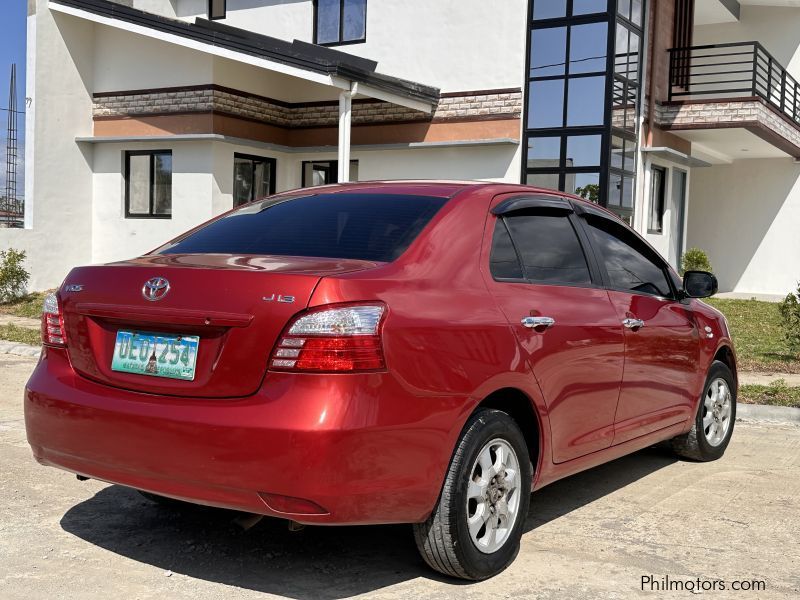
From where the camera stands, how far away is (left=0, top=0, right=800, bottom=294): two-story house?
17.0 m

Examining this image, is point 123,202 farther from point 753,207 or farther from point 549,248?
point 753,207

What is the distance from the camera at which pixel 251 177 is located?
18703 millimetres

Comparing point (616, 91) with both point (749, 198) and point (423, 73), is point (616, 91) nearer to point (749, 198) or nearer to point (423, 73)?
point (423, 73)

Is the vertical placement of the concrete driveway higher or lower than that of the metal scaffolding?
lower

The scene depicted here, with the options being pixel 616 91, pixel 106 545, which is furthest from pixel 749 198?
pixel 106 545

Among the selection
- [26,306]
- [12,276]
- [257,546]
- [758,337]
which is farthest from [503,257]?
[12,276]

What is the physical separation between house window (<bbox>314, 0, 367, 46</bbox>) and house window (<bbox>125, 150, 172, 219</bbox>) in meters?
4.15

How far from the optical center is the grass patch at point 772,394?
820 cm

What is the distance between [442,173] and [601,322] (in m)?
13.0

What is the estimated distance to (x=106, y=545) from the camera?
168 inches

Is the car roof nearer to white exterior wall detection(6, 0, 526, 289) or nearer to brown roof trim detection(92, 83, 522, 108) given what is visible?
white exterior wall detection(6, 0, 526, 289)

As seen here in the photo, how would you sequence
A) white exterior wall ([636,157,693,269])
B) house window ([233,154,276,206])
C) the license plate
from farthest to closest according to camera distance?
white exterior wall ([636,157,693,269]) → house window ([233,154,276,206]) → the license plate

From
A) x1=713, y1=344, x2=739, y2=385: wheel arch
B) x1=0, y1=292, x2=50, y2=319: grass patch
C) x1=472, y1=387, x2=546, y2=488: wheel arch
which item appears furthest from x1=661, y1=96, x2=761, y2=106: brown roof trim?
x1=472, y1=387, x2=546, y2=488: wheel arch

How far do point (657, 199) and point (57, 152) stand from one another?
1288 cm
